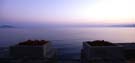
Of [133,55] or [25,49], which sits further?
[133,55]

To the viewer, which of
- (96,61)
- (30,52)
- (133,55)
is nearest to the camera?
(96,61)

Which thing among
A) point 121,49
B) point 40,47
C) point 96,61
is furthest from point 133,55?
point 40,47

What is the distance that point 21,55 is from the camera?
32.9 ft

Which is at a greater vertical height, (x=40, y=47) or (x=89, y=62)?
(x=40, y=47)

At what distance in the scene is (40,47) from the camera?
997 cm

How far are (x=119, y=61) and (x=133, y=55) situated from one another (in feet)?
9.64

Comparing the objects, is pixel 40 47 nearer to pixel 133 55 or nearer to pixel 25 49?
pixel 25 49

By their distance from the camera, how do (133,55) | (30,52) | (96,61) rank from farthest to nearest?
(133,55) → (30,52) → (96,61)

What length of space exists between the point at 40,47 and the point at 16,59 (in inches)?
43.7

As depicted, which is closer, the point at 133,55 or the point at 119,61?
the point at 119,61

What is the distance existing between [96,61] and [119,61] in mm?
1044

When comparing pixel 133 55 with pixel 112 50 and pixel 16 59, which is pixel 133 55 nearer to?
pixel 112 50

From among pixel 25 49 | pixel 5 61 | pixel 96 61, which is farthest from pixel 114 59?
pixel 5 61

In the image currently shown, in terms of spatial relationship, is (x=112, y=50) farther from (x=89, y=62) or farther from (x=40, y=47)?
(x=40, y=47)
